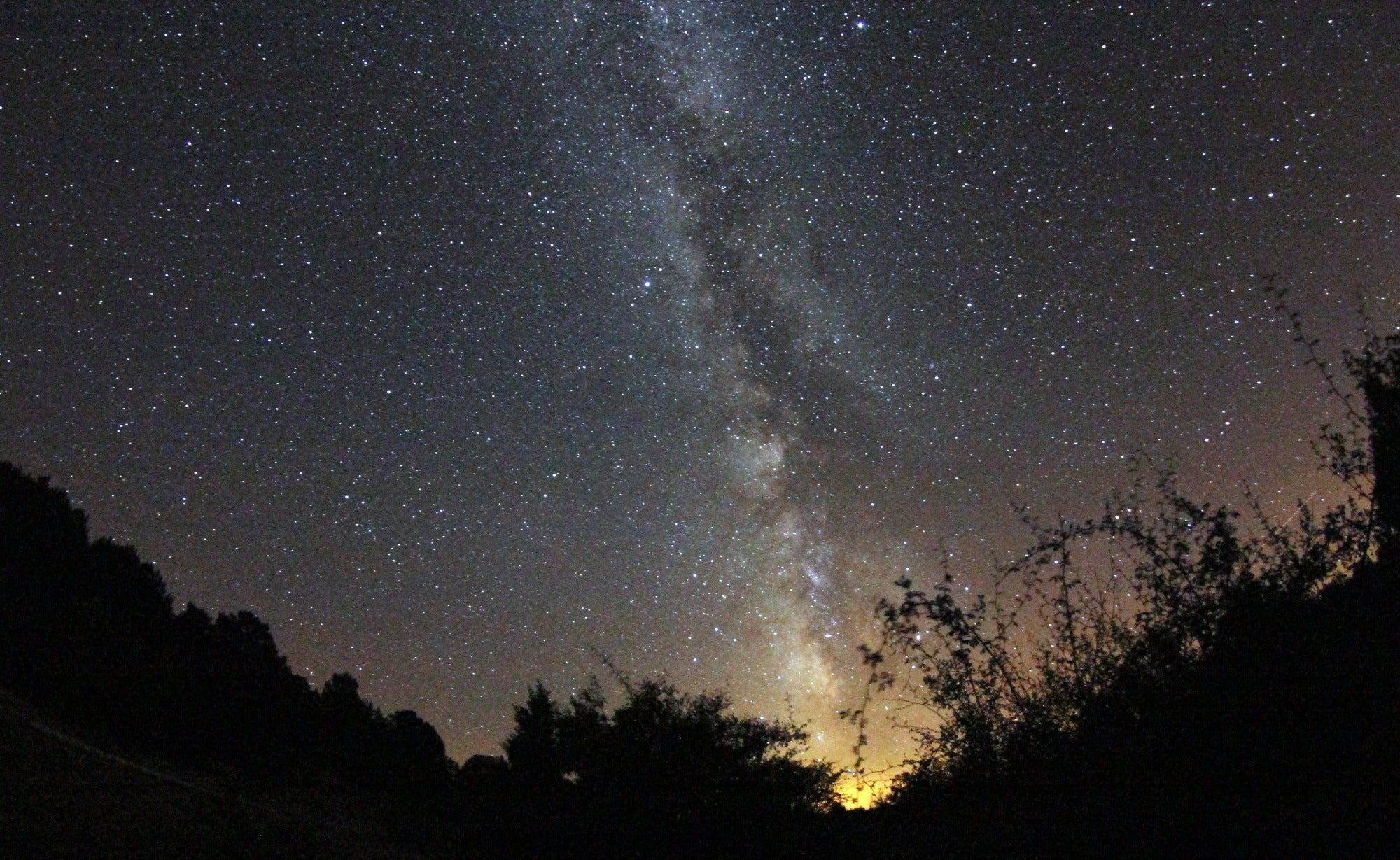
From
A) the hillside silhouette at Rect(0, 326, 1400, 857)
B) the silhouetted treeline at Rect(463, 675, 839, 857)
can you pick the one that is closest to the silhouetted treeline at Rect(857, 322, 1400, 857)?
the hillside silhouette at Rect(0, 326, 1400, 857)

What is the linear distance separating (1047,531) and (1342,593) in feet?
4.46

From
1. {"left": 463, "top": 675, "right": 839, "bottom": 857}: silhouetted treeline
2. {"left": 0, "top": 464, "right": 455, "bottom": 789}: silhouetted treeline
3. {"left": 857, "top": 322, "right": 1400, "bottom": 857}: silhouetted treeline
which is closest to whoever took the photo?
{"left": 857, "top": 322, "right": 1400, "bottom": 857}: silhouetted treeline

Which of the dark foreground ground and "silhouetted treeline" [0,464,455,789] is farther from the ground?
"silhouetted treeline" [0,464,455,789]

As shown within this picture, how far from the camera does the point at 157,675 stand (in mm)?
13297

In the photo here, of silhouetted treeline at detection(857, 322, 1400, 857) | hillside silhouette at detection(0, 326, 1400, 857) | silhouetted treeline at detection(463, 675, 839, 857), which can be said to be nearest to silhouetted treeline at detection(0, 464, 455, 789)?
hillside silhouette at detection(0, 326, 1400, 857)

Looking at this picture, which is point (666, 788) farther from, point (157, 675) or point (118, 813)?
point (157, 675)

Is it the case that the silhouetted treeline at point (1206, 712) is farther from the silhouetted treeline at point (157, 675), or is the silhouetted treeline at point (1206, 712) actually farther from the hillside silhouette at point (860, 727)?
the silhouetted treeline at point (157, 675)

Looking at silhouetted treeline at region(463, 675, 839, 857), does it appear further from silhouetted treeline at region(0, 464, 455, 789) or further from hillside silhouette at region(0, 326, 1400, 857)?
silhouetted treeline at region(0, 464, 455, 789)

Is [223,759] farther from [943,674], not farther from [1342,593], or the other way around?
[1342,593]

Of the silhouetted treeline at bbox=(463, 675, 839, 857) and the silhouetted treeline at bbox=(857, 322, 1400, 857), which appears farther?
the silhouetted treeline at bbox=(463, 675, 839, 857)

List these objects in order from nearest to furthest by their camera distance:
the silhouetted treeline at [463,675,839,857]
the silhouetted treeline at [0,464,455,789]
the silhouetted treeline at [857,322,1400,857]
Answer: the silhouetted treeline at [857,322,1400,857], the silhouetted treeline at [463,675,839,857], the silhouetted treeline at [0,464,455,789]

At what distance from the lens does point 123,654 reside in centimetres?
1401

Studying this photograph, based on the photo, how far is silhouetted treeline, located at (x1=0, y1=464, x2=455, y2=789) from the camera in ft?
39.5

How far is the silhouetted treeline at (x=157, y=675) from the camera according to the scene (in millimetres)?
→ 12055
